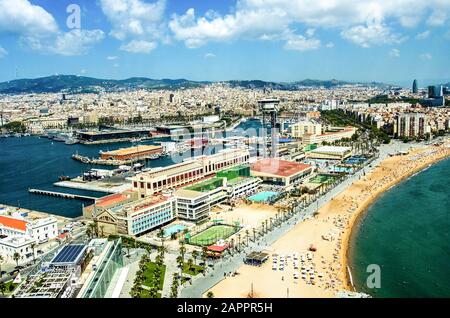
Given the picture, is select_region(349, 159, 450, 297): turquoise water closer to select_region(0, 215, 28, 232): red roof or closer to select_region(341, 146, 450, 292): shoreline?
select_region(341, 146, 450, 292): shoreline

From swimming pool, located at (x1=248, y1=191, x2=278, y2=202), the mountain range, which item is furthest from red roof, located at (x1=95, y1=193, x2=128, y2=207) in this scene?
the mountain range

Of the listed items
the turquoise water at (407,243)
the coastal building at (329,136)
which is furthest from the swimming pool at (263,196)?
the coastal building at (329,136)

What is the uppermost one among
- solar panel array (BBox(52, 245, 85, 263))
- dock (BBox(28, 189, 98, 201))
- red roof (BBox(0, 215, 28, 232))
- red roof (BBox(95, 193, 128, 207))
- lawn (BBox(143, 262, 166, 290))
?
solar panel array (BBox(52, 245, 85, 263))

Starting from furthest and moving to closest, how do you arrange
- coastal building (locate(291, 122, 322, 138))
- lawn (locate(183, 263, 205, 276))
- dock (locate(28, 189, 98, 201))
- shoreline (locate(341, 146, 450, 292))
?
1. coastal building (locate(291, 122, 322, 138))
2. dock (locate(28, 189, 98, 201))
3. shoreline (locate(341, 146, 450, 292))
4. lawn (locate(183, 263, 205, 276))

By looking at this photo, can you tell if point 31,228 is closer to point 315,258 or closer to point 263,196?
point 315,258

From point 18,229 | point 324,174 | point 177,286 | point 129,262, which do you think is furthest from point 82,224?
point 324,174

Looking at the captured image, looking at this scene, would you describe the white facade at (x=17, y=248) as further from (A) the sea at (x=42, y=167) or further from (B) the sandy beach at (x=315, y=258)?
(B) the sandy beach at (x=315, y=258)

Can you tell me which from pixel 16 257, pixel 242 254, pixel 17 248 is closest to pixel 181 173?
pixel 242 254
